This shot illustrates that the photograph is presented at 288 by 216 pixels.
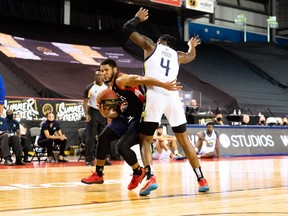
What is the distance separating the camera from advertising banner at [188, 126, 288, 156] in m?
14.4

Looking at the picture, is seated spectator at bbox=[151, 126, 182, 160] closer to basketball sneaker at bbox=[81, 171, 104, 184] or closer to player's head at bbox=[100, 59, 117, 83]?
basketball sneaker at bbox=[81, 171, 104, 184]

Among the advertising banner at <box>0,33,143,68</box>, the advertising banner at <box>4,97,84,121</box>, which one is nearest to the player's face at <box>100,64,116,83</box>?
the advertising banner at <box>4,97,84,121</box>

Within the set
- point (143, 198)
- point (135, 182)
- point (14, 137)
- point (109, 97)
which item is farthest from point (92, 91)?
point (143, 198)

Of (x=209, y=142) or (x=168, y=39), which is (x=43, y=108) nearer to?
(x=209, y=142)

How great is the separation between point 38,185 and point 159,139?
7.67m

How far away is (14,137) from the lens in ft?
34.4

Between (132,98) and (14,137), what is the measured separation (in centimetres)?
580

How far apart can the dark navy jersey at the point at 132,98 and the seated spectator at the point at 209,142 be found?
8.19 metres

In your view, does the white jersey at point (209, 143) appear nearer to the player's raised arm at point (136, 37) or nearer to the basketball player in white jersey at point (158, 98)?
the basketball player in white jersey at point (158, 98)

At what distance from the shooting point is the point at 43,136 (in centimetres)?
1146

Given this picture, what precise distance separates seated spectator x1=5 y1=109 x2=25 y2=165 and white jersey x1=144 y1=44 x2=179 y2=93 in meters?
5.94

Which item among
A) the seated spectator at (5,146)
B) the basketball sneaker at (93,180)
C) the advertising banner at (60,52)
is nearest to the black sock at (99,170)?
the basketball sneaker at (93,180)

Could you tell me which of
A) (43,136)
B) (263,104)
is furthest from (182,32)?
(43,136)

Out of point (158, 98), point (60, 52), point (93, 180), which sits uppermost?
point (60, 52)
